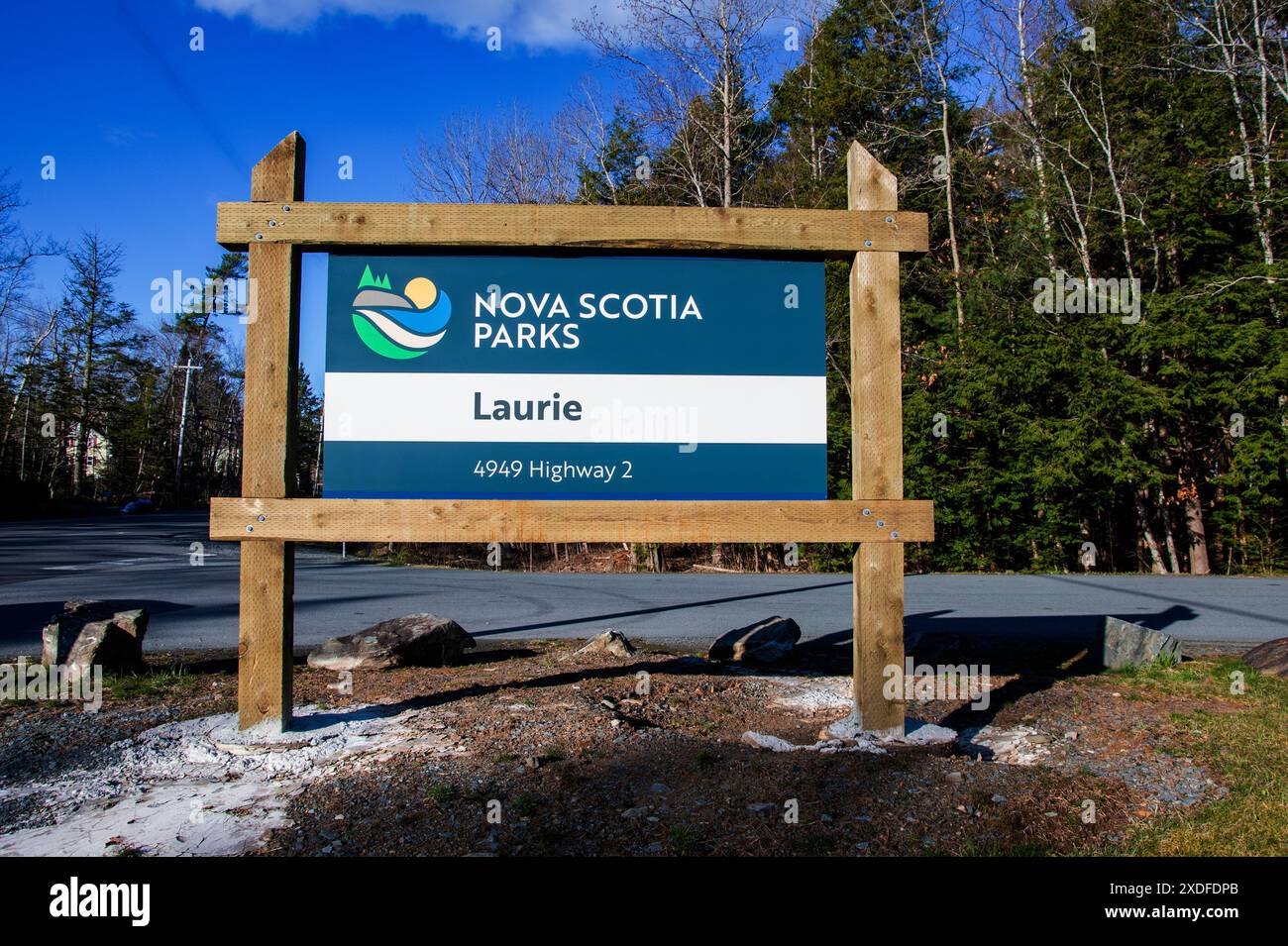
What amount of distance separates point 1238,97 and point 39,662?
23.1m

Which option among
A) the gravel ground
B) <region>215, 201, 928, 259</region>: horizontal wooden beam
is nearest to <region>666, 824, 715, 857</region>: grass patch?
the gravel ground

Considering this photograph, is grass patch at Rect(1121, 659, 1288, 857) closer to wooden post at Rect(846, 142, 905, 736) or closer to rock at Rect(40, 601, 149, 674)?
wooden post at Rect(846, 142, 905, 736)

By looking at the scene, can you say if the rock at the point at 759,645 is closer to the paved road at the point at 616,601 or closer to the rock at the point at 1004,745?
the paved road at the point at 616,601

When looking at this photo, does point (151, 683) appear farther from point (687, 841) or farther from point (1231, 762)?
point (1231, 762)

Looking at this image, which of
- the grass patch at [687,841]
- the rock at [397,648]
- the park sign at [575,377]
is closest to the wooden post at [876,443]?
the park sign at [575,377]

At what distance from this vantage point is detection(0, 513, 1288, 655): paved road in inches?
328

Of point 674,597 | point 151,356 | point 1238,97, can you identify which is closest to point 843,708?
point 674,597

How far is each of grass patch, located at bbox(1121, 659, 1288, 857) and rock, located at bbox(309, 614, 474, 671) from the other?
4624 millimetres

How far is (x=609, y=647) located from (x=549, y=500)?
8.82ft

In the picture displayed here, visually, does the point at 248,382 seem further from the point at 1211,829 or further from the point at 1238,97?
the point at 1238,97

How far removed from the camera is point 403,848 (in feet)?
→ 9.03

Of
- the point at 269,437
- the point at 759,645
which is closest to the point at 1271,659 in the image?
the point at 759,645

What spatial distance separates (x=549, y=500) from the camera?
13.6ft

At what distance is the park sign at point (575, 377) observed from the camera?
4266mm
